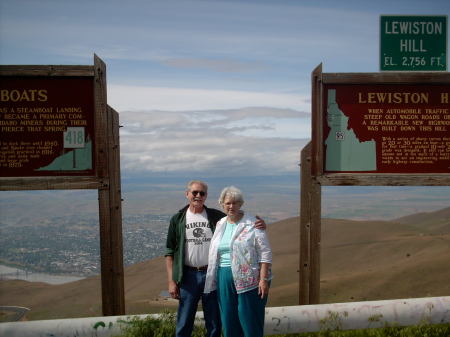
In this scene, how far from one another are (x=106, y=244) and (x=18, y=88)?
2.49 meters

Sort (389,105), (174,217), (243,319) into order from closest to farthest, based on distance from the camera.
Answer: (243,319)
(174,217)
(389,105)

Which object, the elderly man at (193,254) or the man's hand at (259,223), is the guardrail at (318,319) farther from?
the man's hand at (259,223)

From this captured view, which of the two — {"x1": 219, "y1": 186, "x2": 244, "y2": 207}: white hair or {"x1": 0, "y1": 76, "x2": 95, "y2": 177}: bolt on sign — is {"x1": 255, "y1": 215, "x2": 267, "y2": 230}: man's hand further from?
{"x1": 0, "y1": 76, "x2": 95, "y2": 177}: bolt on sign

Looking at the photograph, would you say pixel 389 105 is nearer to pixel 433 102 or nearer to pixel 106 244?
pixel 433 102

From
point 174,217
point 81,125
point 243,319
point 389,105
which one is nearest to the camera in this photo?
point 243,319

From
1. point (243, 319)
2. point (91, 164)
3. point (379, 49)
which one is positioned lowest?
point (243, 319)

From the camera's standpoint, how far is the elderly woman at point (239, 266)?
4930 mm

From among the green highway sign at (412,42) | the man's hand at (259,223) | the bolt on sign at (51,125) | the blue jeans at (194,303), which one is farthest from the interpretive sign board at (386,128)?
the bolt on sign at (51,125)

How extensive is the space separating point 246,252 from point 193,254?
73cm

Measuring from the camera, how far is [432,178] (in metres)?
7.19

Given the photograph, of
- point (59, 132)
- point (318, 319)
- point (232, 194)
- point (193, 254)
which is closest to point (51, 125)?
point (59, 132)

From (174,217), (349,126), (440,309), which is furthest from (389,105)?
(174,217)

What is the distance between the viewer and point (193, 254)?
5.37 meters

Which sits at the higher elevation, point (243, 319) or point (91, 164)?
point (91, 164)
